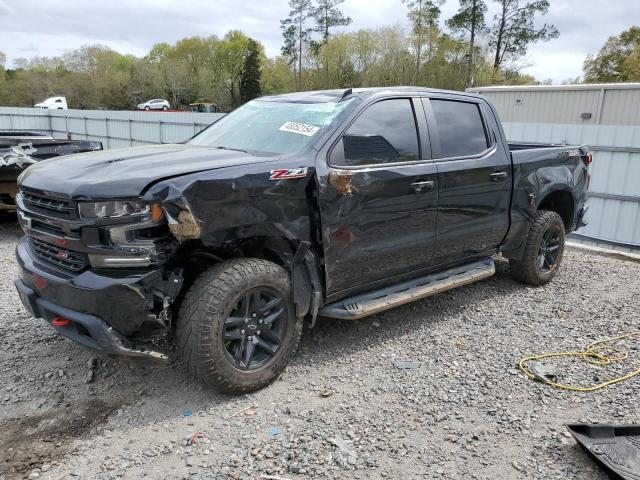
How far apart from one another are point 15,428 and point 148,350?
906 millimetres

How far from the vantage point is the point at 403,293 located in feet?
13.7

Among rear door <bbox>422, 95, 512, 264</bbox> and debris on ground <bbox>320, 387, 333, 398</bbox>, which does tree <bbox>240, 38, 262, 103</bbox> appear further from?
debris on ground <bbox>320, 387, 333, 398</bbox>

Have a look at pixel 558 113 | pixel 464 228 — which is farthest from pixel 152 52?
pixel 464 228

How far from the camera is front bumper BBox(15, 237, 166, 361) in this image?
288 centimetres

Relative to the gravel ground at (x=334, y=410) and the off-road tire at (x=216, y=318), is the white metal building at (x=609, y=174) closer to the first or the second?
the gravel ground at (x=334, y=410)

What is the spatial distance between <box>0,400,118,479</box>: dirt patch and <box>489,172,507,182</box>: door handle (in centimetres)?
357

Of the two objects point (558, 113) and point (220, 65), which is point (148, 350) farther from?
point (220, 65)

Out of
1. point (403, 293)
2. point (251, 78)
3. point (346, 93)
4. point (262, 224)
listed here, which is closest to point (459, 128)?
point (346, 93)

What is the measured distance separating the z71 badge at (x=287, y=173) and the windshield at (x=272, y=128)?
10.0 inches

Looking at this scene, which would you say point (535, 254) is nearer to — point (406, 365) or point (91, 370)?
point (406, 365)

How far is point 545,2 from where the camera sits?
4475cm

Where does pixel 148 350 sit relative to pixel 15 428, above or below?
above

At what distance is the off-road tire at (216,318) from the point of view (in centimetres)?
306

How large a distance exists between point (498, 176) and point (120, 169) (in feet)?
10.7
